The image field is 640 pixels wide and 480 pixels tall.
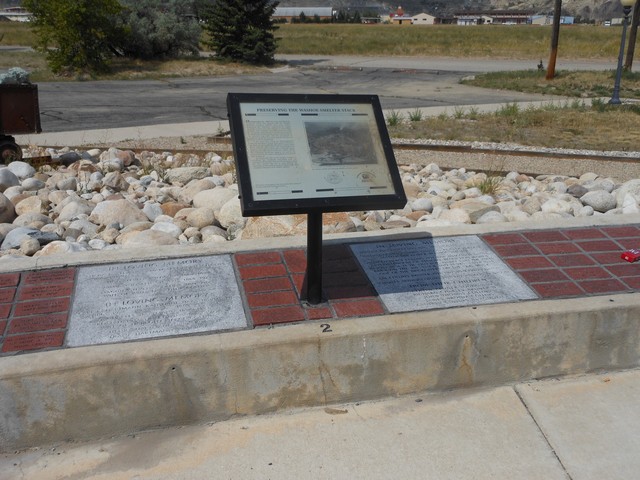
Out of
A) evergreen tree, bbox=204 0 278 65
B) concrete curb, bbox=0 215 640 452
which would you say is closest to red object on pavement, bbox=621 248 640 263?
concrete curb, bbox=0 215 640 452

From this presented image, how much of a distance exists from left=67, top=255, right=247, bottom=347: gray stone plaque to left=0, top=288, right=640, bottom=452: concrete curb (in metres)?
0.14

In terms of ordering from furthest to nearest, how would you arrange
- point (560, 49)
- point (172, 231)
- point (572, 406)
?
1. point (560, 49)
2. point (172, 231)
3. point (572, 406)

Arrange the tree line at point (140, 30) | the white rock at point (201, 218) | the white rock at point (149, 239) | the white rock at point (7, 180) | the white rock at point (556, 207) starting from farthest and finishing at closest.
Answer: the tree line at point (140, 30) < the white rock at point (7, 180) < the white rock at point (556, 207) < the white rock at point (201, 218) < the white rock at point (149, 239)

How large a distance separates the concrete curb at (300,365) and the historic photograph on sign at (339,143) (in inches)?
35.6

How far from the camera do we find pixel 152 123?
541 inches

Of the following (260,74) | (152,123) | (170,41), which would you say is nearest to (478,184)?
(152,123)

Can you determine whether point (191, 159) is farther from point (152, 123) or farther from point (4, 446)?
point (4, 446)

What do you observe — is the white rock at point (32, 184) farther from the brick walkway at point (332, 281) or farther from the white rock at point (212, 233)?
the brick walkway at point (332, 281)


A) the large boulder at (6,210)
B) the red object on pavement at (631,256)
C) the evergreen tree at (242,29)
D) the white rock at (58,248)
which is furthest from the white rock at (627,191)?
the evergreen tree at (242,29)

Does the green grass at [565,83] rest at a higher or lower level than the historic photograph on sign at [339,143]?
lower

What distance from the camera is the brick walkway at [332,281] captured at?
3.72 meters

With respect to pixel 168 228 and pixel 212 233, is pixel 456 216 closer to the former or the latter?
pixel 212 233

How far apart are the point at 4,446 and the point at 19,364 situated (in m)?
0.41

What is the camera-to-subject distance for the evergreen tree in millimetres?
28359
